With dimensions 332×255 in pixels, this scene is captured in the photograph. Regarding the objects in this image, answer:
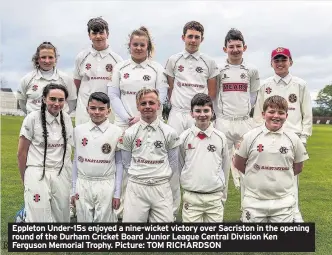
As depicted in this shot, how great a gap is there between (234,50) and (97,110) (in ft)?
7.05

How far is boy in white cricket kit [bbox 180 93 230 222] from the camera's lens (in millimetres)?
5590

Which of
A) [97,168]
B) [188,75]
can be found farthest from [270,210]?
[188,75]

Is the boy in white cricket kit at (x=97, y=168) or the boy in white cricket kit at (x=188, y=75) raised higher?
the boy in white cricket kit at (x=188, y=75)

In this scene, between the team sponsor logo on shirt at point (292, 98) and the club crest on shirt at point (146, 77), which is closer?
the club crest on shirt at point (146, 77)

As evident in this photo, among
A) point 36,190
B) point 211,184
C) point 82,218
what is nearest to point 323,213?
point 211,184

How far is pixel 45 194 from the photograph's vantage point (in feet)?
18.0

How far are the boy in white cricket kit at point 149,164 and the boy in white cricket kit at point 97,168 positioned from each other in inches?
6.0

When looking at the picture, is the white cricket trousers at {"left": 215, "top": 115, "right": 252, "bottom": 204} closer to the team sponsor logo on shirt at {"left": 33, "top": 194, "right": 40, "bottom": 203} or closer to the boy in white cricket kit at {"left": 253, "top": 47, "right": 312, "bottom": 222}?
the boy in white cricket kit at {"left": 253, "top": 47, "right": 312, "bottom": 222}

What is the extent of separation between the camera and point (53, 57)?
6230 mm

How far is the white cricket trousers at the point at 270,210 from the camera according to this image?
5.48 metres

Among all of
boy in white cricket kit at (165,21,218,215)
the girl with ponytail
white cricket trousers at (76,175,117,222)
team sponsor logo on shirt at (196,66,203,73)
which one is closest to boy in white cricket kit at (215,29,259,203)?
boy in white cricket kit at (165,21,218,215)

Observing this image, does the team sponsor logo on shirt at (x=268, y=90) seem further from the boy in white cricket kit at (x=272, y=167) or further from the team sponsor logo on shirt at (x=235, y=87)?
the boy in white cricket kit at (x=272, y=167)

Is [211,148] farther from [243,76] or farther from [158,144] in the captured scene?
[243,76]

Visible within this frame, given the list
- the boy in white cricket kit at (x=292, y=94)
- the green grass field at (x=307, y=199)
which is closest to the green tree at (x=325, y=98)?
the green grass field at (x=307, y=199)
